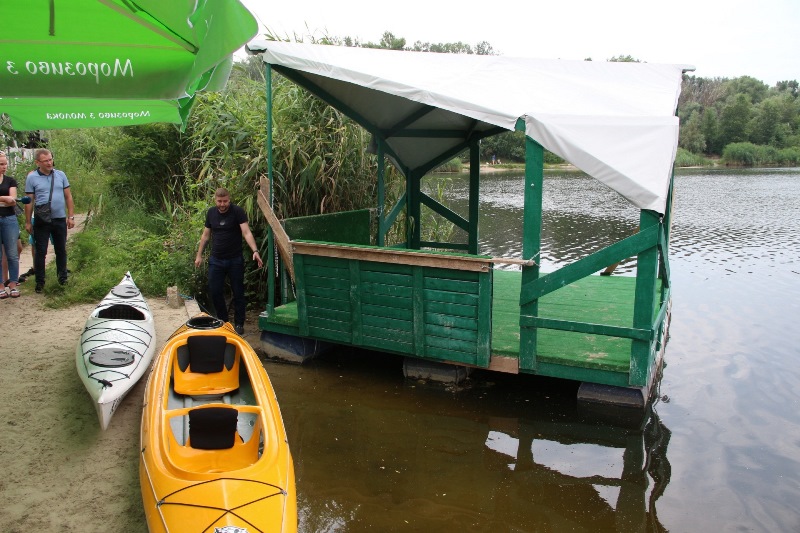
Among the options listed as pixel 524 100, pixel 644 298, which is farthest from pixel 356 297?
pixel 644 298

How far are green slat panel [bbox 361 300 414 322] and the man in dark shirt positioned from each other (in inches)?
65.7

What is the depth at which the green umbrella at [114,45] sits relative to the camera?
3105 mm

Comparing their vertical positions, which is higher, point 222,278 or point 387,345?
point 222,278

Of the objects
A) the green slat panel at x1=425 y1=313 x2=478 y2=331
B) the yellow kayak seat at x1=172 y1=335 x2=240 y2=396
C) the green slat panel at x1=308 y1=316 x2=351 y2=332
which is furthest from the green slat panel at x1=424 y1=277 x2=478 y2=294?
the yellow kayak seat at x1=172 y1=335 x2=240 y2=396

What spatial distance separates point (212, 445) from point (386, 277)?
2.59 m

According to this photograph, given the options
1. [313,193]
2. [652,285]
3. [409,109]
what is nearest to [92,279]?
[313,193]

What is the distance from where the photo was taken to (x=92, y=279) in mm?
8734

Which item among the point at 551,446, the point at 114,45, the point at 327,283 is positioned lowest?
the point at 551,446

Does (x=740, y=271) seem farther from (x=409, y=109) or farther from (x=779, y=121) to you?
(x=779, y=121)

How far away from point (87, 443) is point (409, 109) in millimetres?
5163

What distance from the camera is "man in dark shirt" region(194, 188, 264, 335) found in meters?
7.20

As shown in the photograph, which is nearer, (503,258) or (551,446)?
(551,446)

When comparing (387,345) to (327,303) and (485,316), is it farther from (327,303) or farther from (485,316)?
(485,316)

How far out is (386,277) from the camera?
246 inches
